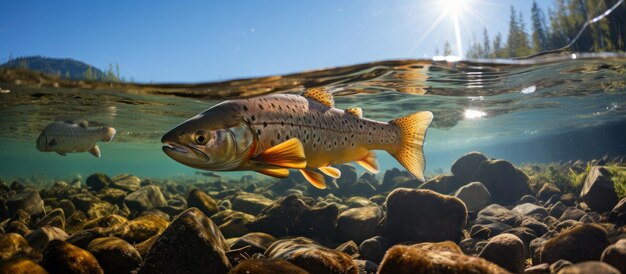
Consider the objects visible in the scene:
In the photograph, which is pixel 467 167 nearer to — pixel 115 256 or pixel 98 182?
pixel 115 256

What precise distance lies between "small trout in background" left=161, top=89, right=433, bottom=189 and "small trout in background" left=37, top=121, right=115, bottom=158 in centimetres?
950

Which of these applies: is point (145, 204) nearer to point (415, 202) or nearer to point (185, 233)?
point (185, 233)

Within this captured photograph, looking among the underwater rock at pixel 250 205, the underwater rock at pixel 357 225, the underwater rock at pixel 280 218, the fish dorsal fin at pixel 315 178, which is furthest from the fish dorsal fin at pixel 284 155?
the underwater rock at pixel 250 205

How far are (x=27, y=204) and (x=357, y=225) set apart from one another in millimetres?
9861

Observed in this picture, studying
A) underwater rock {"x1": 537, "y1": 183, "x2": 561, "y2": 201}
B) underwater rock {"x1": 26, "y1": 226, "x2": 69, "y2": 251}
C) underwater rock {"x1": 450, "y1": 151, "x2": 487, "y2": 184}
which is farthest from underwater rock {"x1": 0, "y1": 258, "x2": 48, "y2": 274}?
underwater rock {"x1": 537, "y1": 183, "x2": 561, "y2": 201}

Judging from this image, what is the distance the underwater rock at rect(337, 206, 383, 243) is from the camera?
8312mm

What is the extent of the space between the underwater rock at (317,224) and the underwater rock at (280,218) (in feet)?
0.61

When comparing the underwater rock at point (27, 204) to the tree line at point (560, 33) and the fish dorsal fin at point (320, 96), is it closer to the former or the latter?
the fish dorsal fin at point (320, 96)

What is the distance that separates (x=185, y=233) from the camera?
15.9 ft

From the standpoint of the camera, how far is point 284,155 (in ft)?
13.0

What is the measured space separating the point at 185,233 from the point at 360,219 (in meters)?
4.67

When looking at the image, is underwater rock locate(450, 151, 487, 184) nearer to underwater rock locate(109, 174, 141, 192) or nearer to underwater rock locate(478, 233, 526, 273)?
underwater rock locate(478, 233, 526, 273)

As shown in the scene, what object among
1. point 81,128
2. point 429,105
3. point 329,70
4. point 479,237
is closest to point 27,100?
point 81,128

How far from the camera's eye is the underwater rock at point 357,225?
8312 mm
